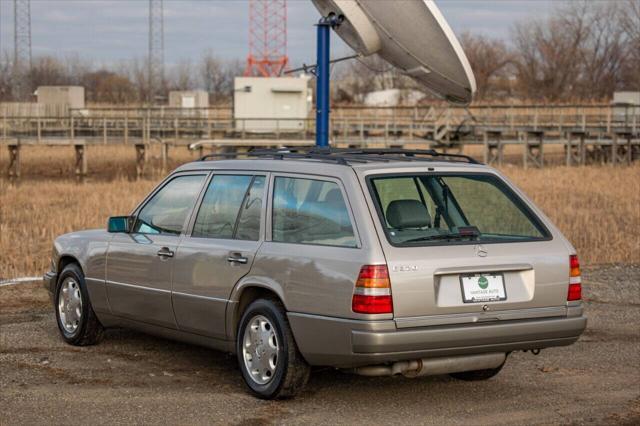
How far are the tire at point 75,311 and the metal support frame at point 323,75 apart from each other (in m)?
6.57

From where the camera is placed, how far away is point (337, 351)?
251 inches

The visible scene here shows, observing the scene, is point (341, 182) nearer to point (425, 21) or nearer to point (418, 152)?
point (418, 152)

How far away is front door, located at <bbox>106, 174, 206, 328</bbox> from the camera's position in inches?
309

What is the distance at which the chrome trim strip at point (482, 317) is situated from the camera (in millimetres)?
6286

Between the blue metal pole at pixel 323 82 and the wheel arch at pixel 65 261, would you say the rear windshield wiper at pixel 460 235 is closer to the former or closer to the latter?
the wheel arch at pixel 65 261

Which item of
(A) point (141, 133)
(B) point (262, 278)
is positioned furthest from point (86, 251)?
(A) point (141, 133)

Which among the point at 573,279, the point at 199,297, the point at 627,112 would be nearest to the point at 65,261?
the point at 199,297

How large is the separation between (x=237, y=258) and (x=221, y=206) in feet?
1.88

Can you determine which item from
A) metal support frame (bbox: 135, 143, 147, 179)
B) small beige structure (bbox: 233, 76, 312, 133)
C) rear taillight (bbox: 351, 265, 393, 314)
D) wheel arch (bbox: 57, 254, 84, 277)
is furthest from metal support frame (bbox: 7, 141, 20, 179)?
rear taillight (bbox: 351, 265, 393, 314)

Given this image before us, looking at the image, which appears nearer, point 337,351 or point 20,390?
point 337,351

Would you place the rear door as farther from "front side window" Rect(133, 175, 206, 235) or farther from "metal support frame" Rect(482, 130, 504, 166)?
"metal support frame" Rect(482, 130, 504, 166)

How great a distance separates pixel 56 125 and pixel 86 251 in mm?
49400

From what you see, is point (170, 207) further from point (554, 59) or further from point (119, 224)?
point (554, 59)

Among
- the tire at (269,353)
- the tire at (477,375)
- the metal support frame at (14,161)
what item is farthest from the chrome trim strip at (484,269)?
the metal support frame at (14,161)
